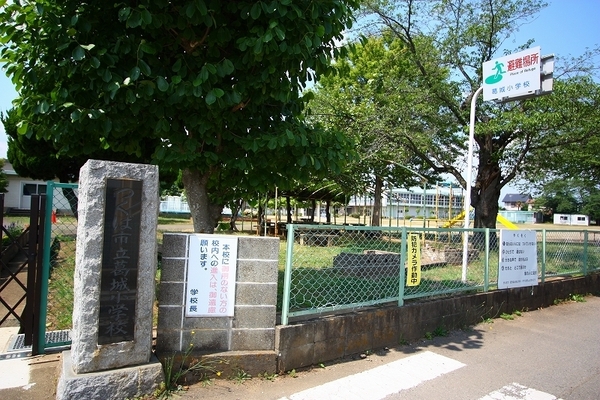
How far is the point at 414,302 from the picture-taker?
541 centimetres

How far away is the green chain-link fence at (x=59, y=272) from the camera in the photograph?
399 cm

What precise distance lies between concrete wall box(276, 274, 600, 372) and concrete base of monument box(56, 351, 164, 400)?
48.0 inches

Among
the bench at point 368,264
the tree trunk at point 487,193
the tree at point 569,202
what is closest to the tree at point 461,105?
the tree trunk at point 487,193

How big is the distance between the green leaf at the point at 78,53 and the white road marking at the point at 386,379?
367 centimetres

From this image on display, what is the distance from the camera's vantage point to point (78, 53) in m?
3.77

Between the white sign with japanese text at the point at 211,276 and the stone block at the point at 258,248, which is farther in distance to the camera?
the stone block at the point at 258,248

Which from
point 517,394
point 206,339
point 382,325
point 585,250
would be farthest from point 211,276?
point 585,250

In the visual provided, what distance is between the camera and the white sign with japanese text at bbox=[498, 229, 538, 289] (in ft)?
21.9

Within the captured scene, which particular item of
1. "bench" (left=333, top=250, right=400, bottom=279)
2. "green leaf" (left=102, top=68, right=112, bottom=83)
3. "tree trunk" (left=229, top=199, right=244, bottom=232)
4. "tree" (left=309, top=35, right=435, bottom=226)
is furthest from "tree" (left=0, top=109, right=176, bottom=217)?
"green leaf" (left=102, top=68, right=112, bottom=83)

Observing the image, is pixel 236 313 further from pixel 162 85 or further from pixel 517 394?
pixel 517 394

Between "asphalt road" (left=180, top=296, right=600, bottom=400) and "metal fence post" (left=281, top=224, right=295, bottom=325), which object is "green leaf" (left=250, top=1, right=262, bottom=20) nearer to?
"metal fence post" (left=281, top=224, right=295, bottom=325)

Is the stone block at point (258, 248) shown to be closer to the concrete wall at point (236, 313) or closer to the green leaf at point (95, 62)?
the concrete wall at point (236, 313)

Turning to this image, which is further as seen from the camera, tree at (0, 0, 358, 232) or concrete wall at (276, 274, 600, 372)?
concrete wall at (276, 274, 600, 372)

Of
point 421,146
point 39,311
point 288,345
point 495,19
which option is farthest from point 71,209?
point 495,19
